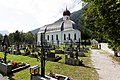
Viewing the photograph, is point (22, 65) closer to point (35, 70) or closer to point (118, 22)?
point (35, 70)

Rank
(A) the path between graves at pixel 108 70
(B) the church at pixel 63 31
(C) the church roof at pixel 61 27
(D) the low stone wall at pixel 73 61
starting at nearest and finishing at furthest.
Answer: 1. (A) the path between graves at pixel 108 70
2. (D) the low stone wall at pixel 73 61
3. (B) the church at pixel 63 31
4. (C) the church roof at pixel 61 27

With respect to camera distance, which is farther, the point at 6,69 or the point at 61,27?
the point at 61,27

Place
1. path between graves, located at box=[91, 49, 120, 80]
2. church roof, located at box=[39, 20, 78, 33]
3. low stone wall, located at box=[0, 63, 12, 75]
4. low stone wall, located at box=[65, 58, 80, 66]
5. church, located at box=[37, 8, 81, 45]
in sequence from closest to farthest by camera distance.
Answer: path between graves, located at box=[91, 49, 120, 80] < low stone wall, located at box=[0, 63, 12, 75] < low stone wall, located at box=[65, 58, 80, 66] < church, located at box=[37, 8, 81, 45] < church roof, located at box=[39, 20, 78, 33]

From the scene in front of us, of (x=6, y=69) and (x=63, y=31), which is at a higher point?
(x=63, y=31)

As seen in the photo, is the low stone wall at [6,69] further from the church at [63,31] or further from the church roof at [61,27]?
the church roof at [61,27]

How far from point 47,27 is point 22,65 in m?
59.6

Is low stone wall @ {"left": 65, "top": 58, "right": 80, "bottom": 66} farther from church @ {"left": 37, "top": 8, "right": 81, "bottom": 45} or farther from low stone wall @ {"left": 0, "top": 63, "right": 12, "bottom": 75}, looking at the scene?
church @ {"left": 37, "top": 8, "right": 81, "bottom": 45}

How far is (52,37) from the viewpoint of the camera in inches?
2768

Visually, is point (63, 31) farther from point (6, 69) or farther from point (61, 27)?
point (6, 69)

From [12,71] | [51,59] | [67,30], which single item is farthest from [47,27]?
[12,71]

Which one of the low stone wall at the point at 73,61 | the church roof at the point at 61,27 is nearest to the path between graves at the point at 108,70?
the low stone wall at the point at 73,61

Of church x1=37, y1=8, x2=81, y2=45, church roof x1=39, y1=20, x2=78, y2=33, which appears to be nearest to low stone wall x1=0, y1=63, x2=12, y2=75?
church x1=37, y1=8, x2=81, y2=45

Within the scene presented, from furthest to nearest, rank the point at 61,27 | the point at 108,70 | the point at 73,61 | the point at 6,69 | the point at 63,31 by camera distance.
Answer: the point at 61,27
the point at 63,31
the point at 73,61
the point at 108,70
the point at 6,69

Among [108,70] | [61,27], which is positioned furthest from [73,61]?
[61,27]
